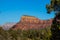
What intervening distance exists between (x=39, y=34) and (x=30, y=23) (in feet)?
281

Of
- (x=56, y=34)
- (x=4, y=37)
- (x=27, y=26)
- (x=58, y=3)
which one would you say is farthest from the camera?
(x=27, y=26)

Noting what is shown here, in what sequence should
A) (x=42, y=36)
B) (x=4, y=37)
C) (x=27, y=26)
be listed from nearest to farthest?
(x=4, y=37), (x=42, y=36), (x=27, y=26)

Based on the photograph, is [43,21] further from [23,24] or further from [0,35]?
[0,35]

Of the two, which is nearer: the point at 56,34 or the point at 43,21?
the point at 56,34

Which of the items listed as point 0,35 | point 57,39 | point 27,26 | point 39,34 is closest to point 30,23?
point 27,26

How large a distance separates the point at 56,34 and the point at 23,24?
105 metres

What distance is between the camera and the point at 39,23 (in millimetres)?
156875

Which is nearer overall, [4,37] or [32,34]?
[4,37]

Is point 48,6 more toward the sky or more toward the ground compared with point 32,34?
more toward the sky

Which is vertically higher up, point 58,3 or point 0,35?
point 58,3

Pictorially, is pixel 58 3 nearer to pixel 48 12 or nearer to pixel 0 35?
pixel 48 12

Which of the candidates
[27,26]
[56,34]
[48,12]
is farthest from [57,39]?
[27,26]

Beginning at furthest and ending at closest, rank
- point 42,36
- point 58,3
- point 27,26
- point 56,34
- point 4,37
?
point 27,26, point 42,36, point 56,34, point 58,3, point 4,37

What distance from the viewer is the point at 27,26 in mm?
154125
